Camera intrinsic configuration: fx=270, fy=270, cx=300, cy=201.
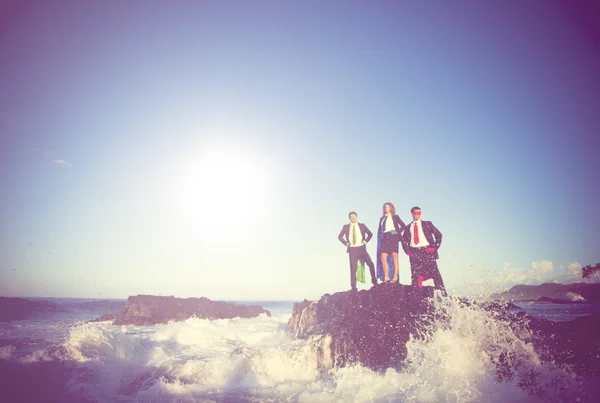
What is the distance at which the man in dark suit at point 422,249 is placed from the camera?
7033 millimetres

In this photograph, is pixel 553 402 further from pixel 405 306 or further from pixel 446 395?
pixel 405 306

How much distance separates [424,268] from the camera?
23.3 ft

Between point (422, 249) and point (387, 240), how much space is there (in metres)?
0.97

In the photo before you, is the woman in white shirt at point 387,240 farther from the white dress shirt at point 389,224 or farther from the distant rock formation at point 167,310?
the distant rock formation at point 167,310

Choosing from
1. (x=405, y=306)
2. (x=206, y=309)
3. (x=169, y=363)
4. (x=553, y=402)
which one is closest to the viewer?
(x=553, y=402)

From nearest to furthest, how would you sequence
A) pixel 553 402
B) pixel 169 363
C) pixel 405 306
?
pixel 553 402
pixel 405 306
pixel 169 363

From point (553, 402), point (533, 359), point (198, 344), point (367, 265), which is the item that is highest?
point (367, 265)

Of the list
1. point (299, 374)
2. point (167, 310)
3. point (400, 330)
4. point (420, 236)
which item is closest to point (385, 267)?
point (420, 236)

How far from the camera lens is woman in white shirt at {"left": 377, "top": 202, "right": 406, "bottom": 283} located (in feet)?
25.4

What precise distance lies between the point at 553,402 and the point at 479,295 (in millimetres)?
2557

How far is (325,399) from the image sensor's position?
5.24m

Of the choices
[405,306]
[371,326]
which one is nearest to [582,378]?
[405,306]

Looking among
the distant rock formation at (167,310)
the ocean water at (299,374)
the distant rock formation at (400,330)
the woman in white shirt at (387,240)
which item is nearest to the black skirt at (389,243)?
the woman in white shirt at (387,240)

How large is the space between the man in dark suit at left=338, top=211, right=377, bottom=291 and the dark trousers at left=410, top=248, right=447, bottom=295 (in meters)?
1.27
